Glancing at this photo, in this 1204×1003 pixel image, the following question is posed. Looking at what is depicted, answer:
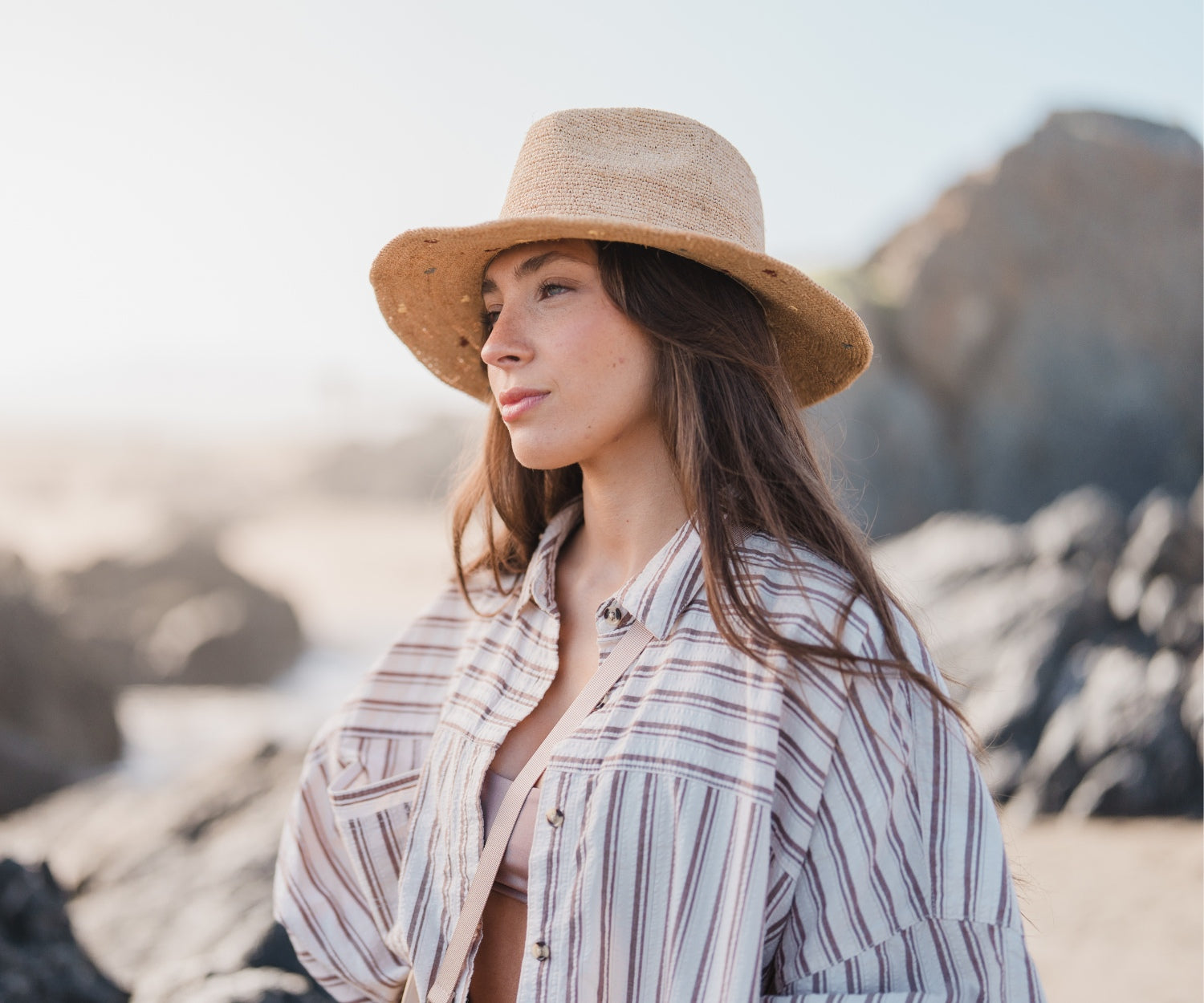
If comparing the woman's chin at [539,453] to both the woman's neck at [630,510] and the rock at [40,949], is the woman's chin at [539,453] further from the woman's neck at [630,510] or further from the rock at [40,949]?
the rock at [40,949]

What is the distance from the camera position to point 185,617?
9594 millimetres

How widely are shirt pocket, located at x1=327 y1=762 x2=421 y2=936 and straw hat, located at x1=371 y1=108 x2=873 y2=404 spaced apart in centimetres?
94

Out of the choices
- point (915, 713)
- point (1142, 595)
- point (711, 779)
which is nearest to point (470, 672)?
point (711, 779)

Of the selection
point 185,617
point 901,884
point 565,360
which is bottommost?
point 185,617

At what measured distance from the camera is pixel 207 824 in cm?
395

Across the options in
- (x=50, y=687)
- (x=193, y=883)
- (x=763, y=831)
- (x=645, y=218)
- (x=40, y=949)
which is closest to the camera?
(x=763, y=831)

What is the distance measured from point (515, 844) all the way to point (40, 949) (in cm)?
144

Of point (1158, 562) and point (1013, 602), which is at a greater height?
point (1158, 562)

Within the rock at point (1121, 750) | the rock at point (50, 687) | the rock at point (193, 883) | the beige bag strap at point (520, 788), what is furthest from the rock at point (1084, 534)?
the rock at point (50, 687)

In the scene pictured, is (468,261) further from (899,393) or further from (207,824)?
(899,393)

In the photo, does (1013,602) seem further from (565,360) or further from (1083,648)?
(565,360)

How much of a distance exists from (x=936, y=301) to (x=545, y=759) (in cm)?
1436

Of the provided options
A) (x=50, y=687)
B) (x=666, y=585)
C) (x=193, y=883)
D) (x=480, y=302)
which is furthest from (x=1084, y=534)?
(x=50, y=687)

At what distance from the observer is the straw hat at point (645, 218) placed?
1506 millimetres
